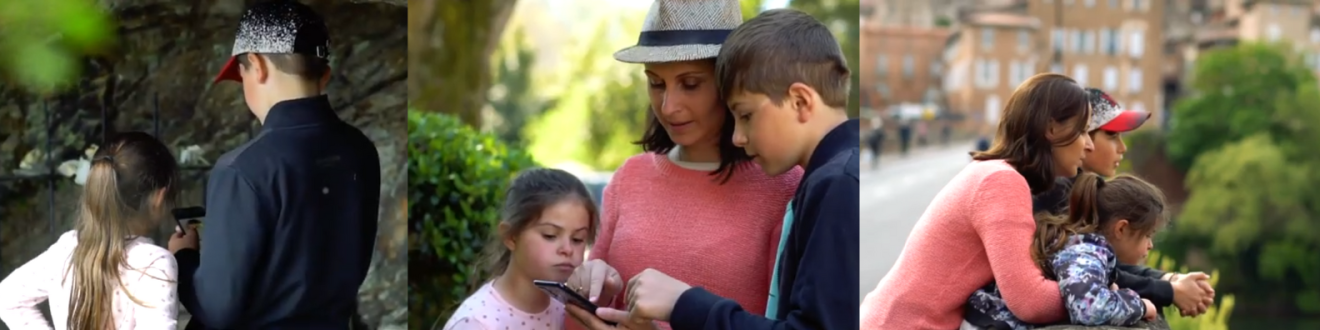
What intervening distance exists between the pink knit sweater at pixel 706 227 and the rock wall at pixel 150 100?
96 centimetres

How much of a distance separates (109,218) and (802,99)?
5.88 ft

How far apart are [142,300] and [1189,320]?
318cm

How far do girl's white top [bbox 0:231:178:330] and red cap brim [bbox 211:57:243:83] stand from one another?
0.46 m

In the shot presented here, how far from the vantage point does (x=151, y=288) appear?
304cm

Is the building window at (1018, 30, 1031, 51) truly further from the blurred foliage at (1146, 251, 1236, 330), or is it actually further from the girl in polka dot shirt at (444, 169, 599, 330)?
the girl in polka dot shirt at (444, 169, 599, 330)

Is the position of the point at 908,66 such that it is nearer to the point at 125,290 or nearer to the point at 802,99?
the point at 802,99

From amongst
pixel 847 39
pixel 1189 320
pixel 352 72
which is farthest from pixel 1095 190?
pixel 352 72

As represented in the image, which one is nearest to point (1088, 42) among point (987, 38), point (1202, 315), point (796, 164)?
point (987, 38)

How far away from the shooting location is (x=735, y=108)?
8.32 feet

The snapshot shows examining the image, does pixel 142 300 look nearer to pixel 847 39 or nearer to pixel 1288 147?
pixel 847 39

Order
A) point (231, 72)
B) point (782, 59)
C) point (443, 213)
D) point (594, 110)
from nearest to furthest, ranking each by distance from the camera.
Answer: point (782, 59)
point (231, 72)
point (443, 213)
point (594, 110)

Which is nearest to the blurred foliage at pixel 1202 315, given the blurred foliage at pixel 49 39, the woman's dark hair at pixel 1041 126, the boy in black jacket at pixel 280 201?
the woman's dark hair at pixel 1041 126

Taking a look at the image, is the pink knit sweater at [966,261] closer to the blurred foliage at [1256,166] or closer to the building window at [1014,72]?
the building window at [1014,72]

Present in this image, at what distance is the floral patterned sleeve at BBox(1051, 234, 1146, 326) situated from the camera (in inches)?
106
